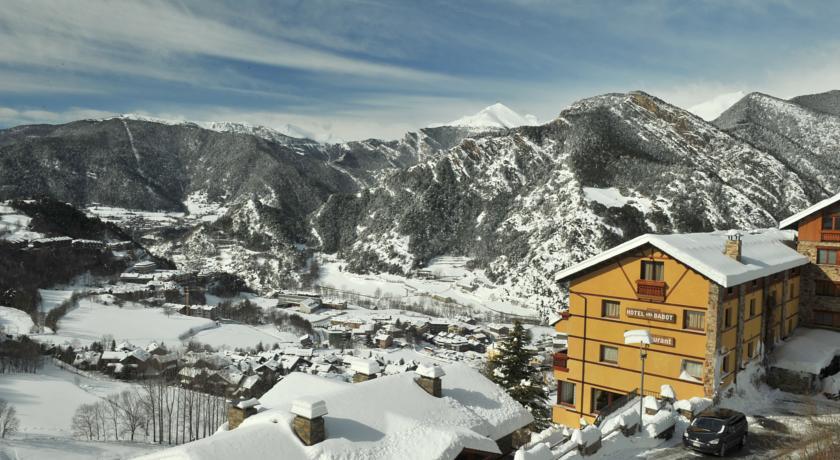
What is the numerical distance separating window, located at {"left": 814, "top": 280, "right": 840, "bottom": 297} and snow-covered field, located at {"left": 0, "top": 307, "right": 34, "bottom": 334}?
496ft

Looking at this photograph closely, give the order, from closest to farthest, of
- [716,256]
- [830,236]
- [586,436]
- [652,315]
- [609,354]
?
1. [586,436]
2. [716,256]
3. [652,315]
4. [609,354]
5. [830,236]

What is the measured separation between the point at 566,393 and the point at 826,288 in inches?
723

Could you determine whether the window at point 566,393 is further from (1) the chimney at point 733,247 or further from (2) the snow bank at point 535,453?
(2) the snow bank at point 535,453

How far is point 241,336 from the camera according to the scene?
14800 cm

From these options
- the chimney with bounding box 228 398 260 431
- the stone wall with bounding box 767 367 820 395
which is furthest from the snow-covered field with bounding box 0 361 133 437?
the stone wall with bounding box 767 367 820 395

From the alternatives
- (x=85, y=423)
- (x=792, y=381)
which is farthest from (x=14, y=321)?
(x=792, y=381)

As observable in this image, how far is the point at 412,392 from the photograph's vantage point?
16.6m

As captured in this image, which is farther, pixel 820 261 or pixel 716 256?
pixel 820 261

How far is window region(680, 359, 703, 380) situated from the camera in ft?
83.7

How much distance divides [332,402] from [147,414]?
7769cm

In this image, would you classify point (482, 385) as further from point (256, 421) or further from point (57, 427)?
point (57, 427)

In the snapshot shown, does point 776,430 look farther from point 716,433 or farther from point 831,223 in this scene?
point 831,223

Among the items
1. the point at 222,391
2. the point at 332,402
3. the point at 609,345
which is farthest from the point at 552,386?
the point at 332,402

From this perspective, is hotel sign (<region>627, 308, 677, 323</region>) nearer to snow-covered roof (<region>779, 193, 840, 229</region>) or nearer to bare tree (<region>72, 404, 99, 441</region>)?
snow-covered roof (<region>779, 193, 840, 229</region>)
